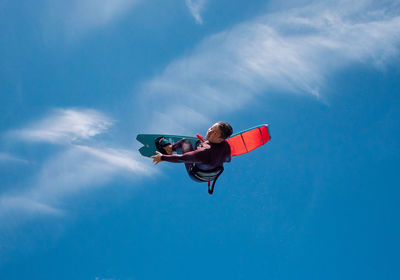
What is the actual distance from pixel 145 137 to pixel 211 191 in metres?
3.17

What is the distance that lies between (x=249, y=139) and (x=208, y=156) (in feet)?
6.88

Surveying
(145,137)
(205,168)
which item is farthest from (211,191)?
(145,137)

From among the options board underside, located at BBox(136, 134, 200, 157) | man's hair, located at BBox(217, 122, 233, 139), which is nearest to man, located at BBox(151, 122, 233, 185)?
man's hair, located at BBox(217, 122, 233, 139)

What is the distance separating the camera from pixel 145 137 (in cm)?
1020

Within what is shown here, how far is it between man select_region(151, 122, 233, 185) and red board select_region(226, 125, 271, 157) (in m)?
1.18

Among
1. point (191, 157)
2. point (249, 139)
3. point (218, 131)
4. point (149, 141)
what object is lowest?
point (191, 157)

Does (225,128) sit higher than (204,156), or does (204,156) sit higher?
(225,128)

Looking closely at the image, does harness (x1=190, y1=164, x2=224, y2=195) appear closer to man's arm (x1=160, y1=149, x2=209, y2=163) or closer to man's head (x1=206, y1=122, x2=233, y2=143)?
man's arm (x1=160, y1=149, x2=209, y2=163)

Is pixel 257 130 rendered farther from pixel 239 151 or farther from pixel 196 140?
pixel 196 140

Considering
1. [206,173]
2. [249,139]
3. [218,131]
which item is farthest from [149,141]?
[218,131]

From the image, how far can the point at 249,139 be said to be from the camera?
8.95 m

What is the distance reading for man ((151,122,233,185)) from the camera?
7.12 meters

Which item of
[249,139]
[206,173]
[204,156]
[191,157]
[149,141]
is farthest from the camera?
[149,141]

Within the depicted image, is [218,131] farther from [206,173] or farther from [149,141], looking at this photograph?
[149,141]
